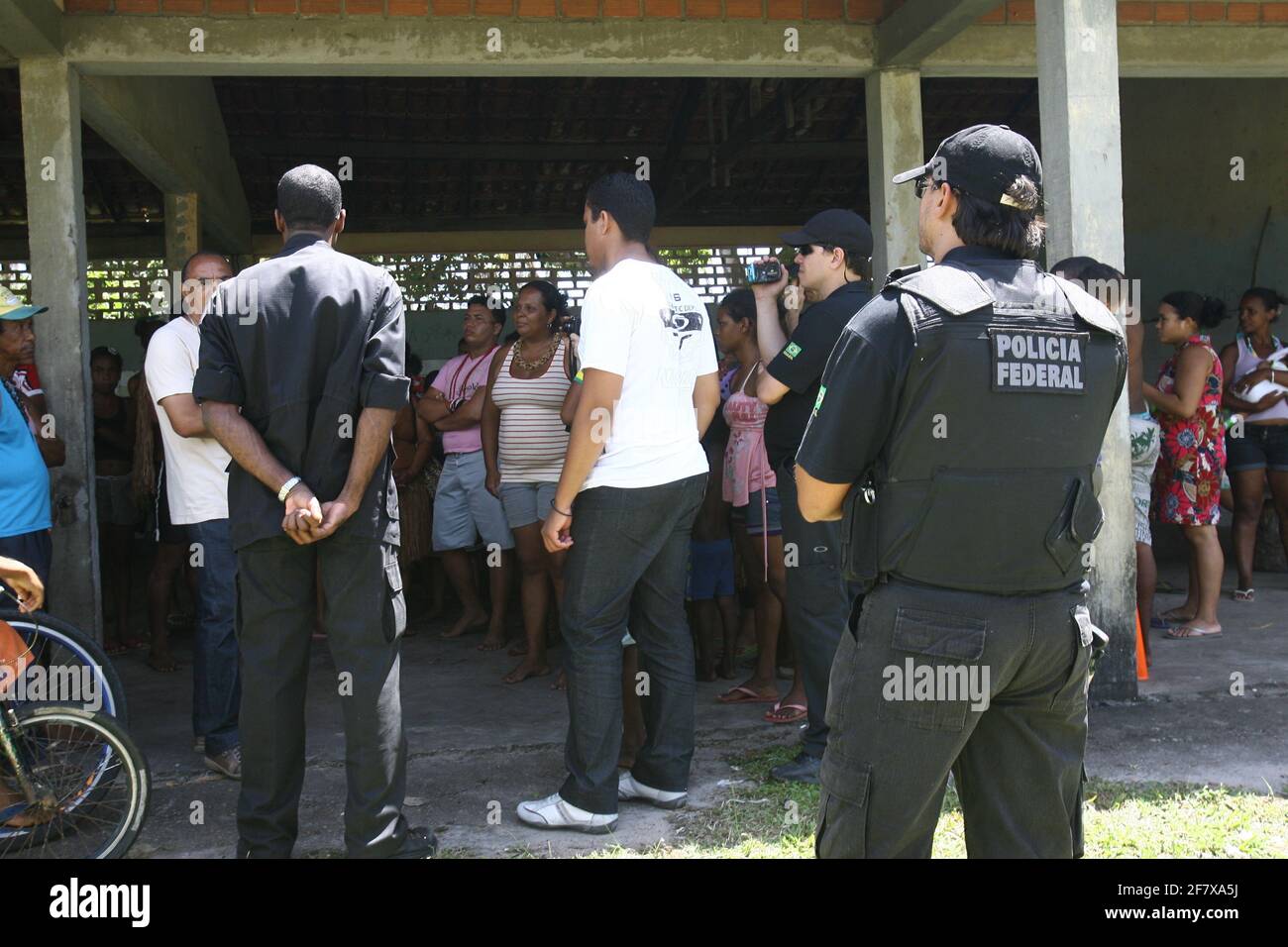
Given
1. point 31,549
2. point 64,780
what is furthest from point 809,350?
point 31,549

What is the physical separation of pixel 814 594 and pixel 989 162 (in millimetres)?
1967

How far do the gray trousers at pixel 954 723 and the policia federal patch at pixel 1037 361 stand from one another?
396 millimetres

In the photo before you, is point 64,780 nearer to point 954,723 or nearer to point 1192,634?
point 954,723

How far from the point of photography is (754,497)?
5.25 metres

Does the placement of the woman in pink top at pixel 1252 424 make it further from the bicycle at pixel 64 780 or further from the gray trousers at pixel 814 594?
the bicycle at pixel 64 780

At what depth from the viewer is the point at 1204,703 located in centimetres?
480

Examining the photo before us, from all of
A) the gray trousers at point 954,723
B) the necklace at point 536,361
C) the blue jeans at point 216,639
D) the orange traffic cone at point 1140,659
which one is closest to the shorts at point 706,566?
the necklace at point 536,361

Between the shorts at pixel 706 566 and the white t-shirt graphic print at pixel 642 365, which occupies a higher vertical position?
the white t-shirt graphic print at pixel 642 365

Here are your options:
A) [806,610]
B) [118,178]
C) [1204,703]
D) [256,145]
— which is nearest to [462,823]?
[806,610]

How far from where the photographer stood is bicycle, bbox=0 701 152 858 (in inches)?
129

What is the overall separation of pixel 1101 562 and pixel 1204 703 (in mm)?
759

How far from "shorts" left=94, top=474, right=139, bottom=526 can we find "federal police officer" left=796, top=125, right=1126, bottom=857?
561cm

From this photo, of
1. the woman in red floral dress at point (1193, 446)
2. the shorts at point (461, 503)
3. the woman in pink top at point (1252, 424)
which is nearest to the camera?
the woman in red floral dress at point (1193, 446)

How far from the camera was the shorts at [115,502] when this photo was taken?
6762mm
